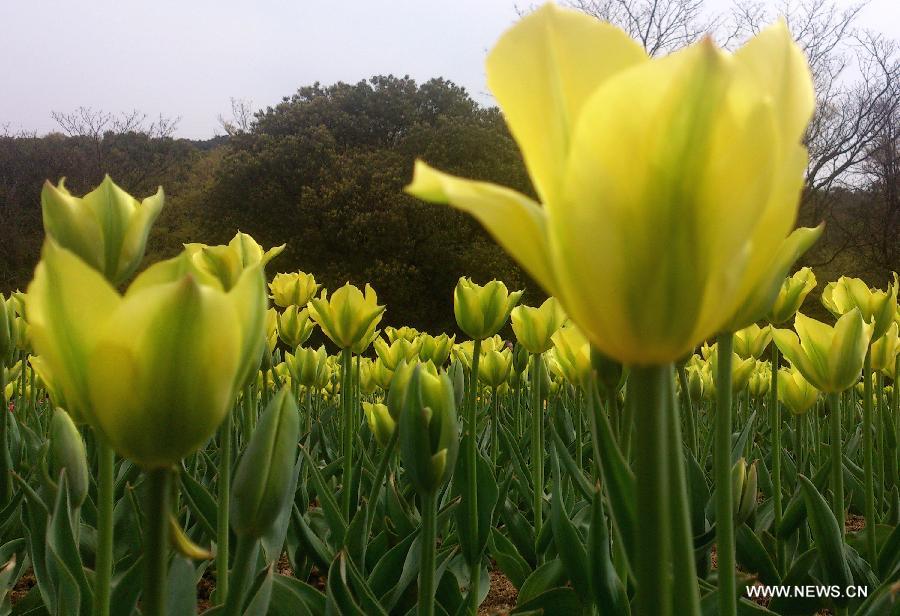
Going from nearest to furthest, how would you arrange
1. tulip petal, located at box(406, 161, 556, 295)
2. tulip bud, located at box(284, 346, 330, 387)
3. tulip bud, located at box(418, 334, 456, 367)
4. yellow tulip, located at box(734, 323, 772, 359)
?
tulip petal, located at box(406, 161, 556, 295), yellow tulip, located at box(734, 323, 772, 359), tulip bud, located at box(418, 334, 456, 367), tulip bud, located at box(284, 346, 330, 387)

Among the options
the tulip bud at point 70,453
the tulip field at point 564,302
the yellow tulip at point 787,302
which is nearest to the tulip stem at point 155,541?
the tulip field at point 564,302

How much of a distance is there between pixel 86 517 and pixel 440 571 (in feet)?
2.85

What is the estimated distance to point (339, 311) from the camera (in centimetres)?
167

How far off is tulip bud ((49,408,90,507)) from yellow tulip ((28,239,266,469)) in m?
0.62

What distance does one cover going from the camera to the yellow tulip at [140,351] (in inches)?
15.1

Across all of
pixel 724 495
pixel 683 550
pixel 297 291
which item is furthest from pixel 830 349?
pixel 297 291

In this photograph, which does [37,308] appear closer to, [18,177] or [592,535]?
[592,535]

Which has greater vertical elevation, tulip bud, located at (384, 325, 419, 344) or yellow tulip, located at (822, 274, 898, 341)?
yellow tulip, located at (822, 274, 898, 341)

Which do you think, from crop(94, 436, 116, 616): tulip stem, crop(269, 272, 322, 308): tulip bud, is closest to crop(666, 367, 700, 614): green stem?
crop(94, 436, 116, 616): tulip stem

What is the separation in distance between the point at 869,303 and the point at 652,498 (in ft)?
5.31

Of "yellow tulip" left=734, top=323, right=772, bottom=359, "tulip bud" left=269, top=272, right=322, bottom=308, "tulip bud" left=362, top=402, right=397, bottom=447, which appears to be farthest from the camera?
"tulip bud" left=269, top=272, right=322, bottom=308

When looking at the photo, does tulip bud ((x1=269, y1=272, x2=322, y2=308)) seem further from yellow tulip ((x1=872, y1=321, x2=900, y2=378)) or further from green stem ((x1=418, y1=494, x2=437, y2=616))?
green stem ((x1=418, y1=494, x2=437, y2=616))

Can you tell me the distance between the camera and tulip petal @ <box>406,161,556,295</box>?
1.03 feet

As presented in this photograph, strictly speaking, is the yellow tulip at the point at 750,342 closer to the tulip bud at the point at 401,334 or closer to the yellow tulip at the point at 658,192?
the tulip bud at the point at 401,334
